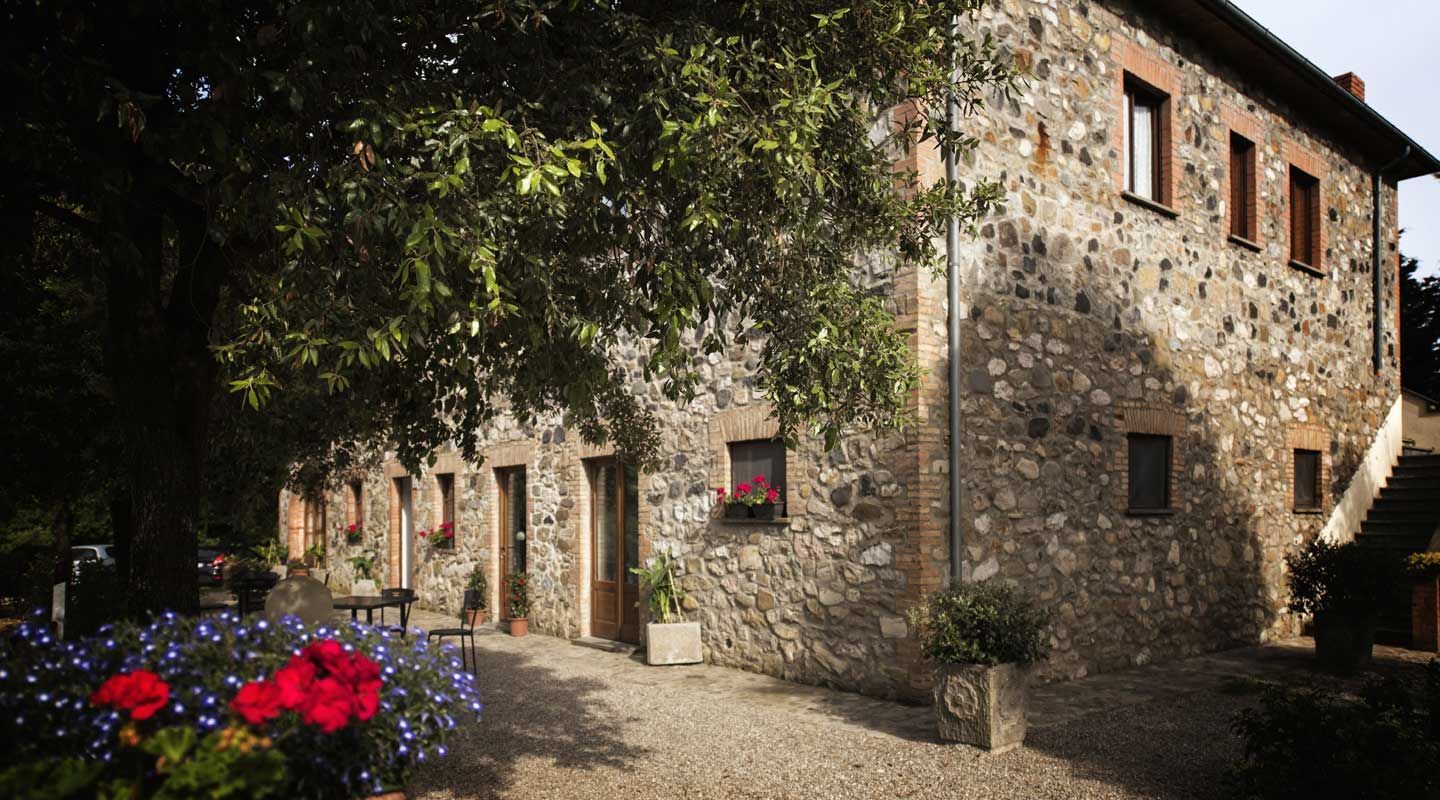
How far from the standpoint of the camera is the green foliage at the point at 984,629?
6004 mm

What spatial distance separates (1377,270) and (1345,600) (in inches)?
247

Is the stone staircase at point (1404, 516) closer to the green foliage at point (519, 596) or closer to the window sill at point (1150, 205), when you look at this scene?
the window sill at point (1150, 205)

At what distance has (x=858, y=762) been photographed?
19.0ft

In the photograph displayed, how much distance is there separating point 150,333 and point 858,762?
14.3ft

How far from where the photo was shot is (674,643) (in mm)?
9109

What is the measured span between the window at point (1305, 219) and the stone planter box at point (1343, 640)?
15.9 feet

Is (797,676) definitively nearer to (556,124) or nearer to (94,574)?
(556,124)

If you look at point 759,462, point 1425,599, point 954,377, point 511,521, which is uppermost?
point 954,377

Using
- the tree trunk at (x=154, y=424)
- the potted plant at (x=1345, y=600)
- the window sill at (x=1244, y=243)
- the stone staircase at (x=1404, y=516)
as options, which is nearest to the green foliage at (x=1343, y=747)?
the potted plant at (x=1345, y=600)

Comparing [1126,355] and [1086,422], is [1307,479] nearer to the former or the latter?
[1126,355]

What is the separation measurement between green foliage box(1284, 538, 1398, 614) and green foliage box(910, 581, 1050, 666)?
15.5 ft

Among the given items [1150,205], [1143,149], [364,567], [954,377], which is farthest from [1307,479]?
[364,567]

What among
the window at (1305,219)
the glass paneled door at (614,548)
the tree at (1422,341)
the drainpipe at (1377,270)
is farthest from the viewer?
the tree at (1422,341)

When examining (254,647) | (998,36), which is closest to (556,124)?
(254,647)
